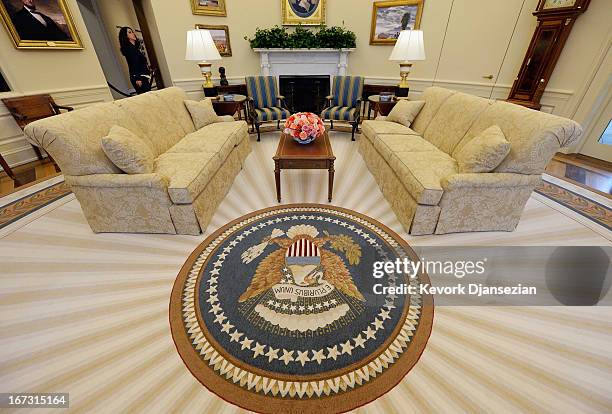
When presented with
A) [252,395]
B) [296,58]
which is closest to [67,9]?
A: [296,58]

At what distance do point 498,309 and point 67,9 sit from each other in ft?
22.0

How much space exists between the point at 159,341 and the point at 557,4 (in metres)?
6.00

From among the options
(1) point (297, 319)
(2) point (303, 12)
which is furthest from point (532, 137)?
(2) point (303, 12)

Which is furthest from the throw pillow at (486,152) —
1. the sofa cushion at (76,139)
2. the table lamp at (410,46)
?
the sofa cushion at (76,139)

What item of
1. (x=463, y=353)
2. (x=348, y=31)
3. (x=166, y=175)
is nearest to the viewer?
(x=463, y=353)

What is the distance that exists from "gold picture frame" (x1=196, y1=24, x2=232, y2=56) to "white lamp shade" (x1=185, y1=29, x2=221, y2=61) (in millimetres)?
1516

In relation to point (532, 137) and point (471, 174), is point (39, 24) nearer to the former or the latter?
point (471, 174)

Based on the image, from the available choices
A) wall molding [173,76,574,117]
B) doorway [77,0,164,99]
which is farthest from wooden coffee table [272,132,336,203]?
doorway [77,0,164,99]

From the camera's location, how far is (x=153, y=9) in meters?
4.53

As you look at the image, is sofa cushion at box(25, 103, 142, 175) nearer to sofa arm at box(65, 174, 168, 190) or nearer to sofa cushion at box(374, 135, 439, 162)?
sofa arm at box(65, 174, 168, 190)

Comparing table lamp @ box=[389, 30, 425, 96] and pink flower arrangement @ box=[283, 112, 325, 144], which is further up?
table lamp @ box=[389, 30, 425, 96]

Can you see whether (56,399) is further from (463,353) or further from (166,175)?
(463,353)

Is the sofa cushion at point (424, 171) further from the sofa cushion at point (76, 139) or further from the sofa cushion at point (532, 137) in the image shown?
the sofa cushion at point (76, 139)

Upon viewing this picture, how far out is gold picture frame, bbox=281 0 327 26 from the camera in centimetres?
511
